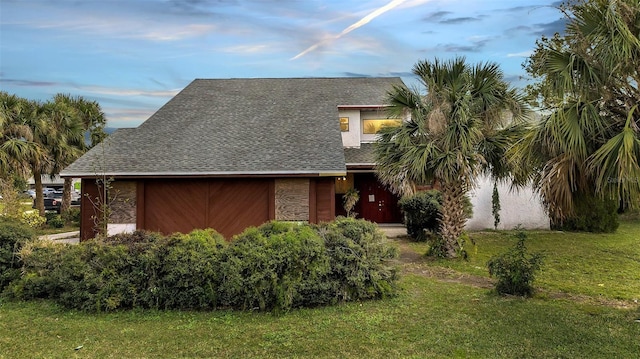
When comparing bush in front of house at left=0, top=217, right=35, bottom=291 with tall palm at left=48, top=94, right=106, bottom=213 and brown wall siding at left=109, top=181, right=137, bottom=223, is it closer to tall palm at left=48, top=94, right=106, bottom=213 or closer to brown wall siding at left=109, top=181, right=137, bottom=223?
brown wall siding at left=109, top=181, right=137, bottom=223

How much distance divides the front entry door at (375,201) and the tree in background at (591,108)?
1282cm

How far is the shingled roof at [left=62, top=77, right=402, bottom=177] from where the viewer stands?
1185 centimetres

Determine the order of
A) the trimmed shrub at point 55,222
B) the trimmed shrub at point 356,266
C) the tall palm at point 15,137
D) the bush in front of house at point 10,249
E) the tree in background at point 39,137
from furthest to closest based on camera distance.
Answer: the trimmed shrub at point 55,222, the tree in background at point 39,137, the tall palm at point 15,137, the bush in front of house at point 10,249, the trimmed shrub at point 356,266

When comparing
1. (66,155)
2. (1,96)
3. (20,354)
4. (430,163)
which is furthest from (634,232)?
(1,96)

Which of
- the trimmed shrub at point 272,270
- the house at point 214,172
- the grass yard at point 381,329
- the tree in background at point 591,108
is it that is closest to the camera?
the grass yard at point 381,329

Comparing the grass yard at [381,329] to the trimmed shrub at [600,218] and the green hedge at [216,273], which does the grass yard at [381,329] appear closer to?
the green hedge at [216,273]

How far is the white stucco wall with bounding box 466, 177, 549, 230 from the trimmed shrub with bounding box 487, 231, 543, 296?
9911 millimetres

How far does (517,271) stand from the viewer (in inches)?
287

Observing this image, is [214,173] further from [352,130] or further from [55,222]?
[55,222]

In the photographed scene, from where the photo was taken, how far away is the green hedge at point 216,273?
6598 mm

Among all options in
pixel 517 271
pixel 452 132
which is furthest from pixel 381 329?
pixel 452 132

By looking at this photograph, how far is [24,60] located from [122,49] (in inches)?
123

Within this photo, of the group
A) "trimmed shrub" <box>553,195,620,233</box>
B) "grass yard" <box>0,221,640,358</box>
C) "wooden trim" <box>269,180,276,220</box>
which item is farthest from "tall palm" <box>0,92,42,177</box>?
"trimmed shrub" <box>553,195,620,233</box>

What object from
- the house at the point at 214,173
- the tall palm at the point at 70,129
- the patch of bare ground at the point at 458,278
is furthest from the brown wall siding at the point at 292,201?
the tall palm at the point at 70,129
